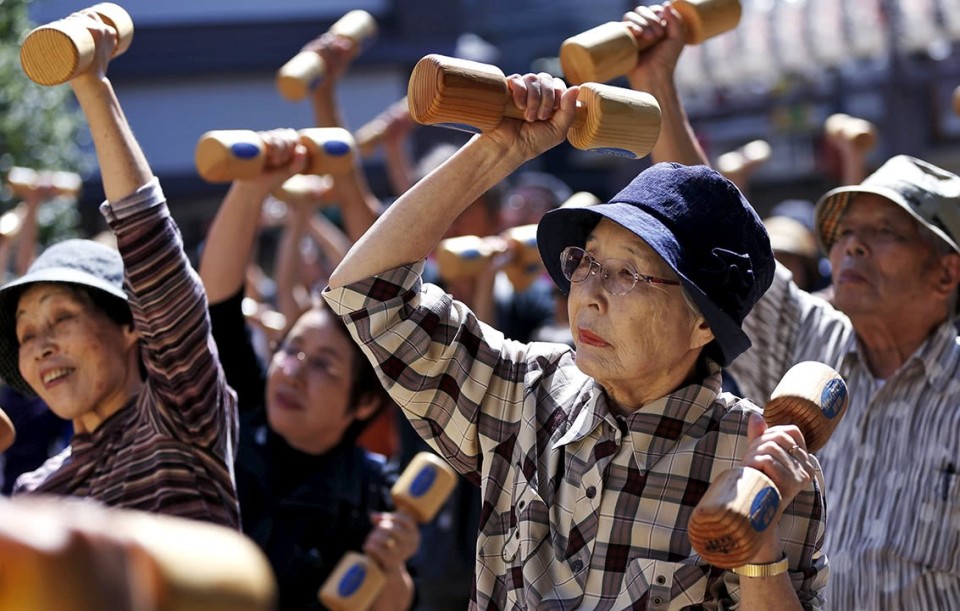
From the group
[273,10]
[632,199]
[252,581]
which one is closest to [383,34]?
[273,10]

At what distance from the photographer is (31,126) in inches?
307

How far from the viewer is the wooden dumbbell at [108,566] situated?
0.96m

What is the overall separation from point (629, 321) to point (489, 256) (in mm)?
1971

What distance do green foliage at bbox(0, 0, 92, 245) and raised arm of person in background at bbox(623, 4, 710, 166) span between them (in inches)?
203

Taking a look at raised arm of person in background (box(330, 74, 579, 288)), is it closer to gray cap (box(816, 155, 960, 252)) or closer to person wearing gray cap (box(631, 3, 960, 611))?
person wearing gray cap (box(631, 3, 960, 611))

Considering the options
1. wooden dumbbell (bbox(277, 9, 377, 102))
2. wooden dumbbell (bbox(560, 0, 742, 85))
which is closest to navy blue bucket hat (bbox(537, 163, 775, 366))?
wooden dumbbell (bbox(560, 0, 742, 85))

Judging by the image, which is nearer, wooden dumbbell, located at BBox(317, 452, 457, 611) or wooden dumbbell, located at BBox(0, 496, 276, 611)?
wooden dumbbell, located at BBox(0, 496, 276, 611)

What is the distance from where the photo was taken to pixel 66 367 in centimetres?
271

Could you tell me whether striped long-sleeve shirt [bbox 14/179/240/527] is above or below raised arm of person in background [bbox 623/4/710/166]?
below

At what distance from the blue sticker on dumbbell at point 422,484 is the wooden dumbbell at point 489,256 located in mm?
796

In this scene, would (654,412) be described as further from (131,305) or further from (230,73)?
(230,73)

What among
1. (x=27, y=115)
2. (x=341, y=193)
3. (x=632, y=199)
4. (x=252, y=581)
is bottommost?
(x=27, y=115)

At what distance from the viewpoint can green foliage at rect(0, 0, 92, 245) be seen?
727 cm

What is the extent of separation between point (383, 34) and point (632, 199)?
38.3 feet
